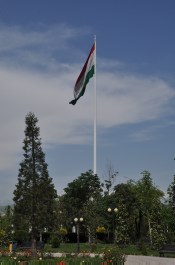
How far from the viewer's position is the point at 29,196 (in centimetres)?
4256

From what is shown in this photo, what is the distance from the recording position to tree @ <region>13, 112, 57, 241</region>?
42.2m

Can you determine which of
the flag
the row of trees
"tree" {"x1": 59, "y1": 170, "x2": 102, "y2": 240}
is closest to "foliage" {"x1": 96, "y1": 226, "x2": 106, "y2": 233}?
the row of trees

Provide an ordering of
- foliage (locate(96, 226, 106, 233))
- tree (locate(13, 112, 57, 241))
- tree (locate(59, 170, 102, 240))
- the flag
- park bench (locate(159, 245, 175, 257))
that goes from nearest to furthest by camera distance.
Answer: park bench (locate(159, 245, 175, 257))
the flag
tree (locate(13, 112, 57, 241))
foliage (locate(96, 226, 106, 233))
tree (locate(59, 170, 102, 240))

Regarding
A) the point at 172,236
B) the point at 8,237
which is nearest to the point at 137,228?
the point at 172,236

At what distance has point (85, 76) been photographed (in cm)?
3612

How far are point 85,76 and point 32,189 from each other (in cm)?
1216

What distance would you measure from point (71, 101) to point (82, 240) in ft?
86.8

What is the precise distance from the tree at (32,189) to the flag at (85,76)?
7.70 metres

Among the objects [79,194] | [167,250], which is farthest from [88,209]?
[167,250]

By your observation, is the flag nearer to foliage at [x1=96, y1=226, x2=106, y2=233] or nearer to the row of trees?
the row of trees

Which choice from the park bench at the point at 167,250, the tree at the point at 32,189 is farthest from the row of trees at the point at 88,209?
the park bench at the point at 167,250

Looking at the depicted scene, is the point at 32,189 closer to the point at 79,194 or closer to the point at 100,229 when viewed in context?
the point at 100,229

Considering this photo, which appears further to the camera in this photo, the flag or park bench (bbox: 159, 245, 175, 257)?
the flag

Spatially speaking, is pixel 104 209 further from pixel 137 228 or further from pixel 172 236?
pixel 172 236
